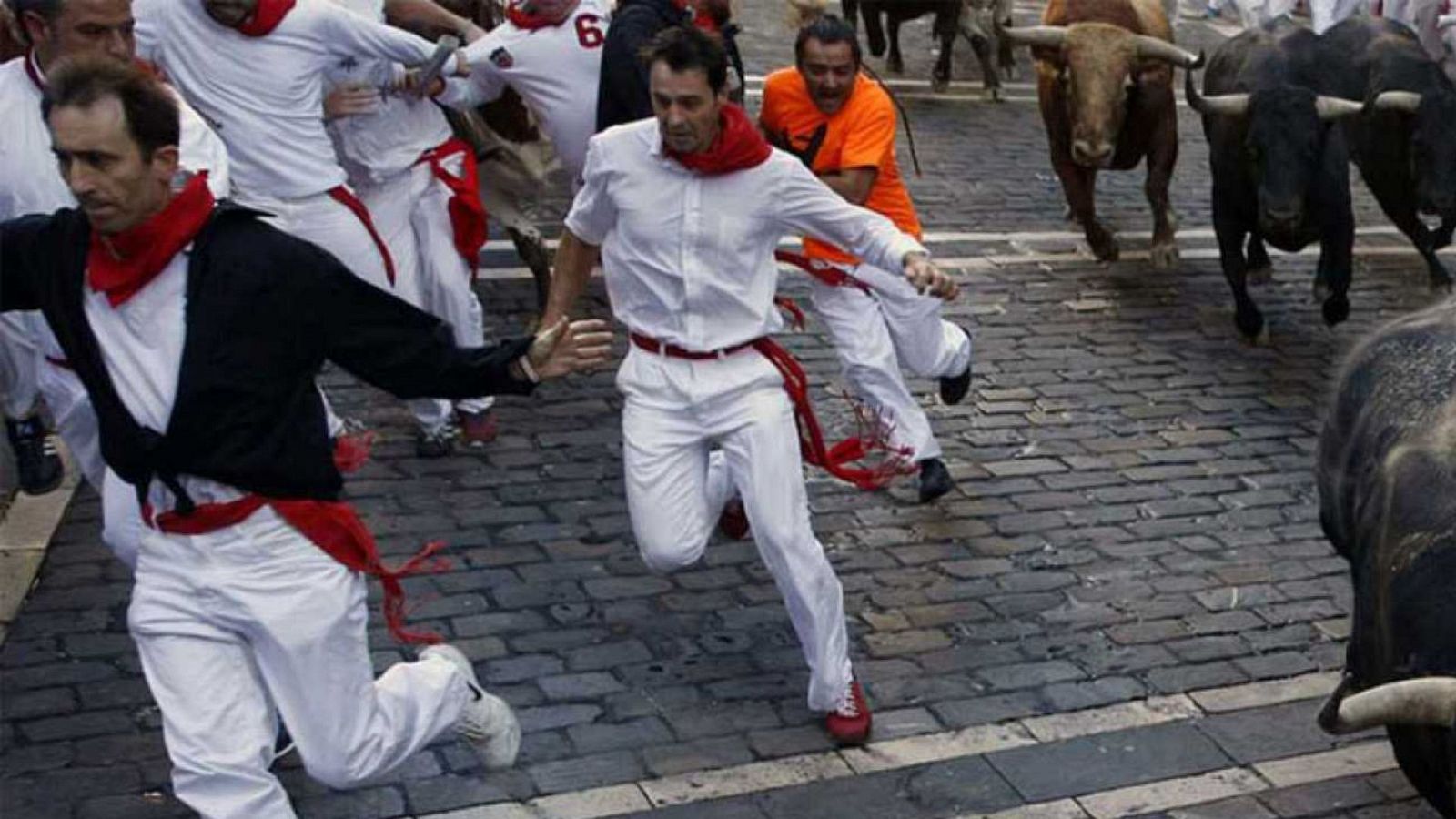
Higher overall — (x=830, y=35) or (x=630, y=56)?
(x=830, y=35)

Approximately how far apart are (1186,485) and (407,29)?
417 centimetres

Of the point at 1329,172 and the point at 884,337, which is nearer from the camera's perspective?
the point at 884,337

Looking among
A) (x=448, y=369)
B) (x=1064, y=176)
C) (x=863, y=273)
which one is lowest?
(x=1064, y=176)

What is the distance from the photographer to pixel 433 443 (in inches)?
352

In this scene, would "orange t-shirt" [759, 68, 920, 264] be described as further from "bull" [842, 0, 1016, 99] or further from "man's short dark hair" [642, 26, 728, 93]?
"bull" [842, 0, 1016, 99]

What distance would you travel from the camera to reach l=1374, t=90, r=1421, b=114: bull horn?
38.7ft

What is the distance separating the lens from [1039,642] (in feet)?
24.1

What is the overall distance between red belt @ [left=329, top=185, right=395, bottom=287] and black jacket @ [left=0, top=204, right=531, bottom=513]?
3024 mm

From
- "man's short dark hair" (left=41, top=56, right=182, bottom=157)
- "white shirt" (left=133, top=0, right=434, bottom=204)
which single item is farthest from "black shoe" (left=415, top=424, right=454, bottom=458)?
"man's short dark hair" (left=41, top=56, right=182, bottom=157)

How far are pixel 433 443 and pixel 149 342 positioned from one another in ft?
13.3

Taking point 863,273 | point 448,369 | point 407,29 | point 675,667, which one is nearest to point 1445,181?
point 863,273

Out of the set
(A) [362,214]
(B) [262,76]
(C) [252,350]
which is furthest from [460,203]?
(C) [252,350]

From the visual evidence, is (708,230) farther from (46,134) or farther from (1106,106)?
(1106,106)

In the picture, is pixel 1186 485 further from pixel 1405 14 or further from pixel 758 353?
pixel 1405 14
